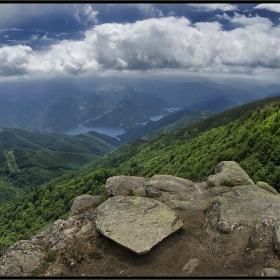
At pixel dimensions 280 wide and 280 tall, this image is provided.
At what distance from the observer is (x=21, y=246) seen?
15.9 meters

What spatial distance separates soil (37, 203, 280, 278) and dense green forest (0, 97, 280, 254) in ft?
55.0

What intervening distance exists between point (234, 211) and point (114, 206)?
916cm

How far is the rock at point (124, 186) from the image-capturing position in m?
25.9

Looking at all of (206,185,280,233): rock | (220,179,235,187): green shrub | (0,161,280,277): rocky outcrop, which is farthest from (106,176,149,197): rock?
(206,185,280,233): rock

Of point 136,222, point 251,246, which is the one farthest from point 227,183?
point 136,222

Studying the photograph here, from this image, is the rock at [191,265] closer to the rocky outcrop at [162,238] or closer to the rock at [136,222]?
the rocky outcrop at [162,238]

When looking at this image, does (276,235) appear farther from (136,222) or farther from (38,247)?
(38,247)

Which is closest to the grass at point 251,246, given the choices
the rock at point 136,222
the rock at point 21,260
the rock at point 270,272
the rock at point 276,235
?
the rock at point 276,235

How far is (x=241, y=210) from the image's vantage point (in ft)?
55.7

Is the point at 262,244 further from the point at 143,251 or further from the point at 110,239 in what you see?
the point at 110,239

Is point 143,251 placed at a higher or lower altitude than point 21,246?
higher

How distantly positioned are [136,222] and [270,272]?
27.5 ft

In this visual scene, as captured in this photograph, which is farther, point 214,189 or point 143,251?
point 214,189

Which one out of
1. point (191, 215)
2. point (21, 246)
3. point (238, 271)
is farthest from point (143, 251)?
point (21, 246)
